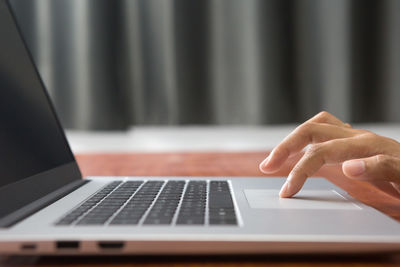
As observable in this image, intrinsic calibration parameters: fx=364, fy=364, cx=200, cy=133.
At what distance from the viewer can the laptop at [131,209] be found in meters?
0.30

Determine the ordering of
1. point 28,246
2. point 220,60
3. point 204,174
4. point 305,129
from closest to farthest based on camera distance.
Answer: point 28,246 < point 305,129 < point 204,174 < point 220,60

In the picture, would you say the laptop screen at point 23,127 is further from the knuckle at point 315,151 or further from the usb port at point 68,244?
the knuckle at point 315,151

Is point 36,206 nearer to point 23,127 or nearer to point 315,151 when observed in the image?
point 23,127

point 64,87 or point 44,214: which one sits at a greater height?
point 64,87

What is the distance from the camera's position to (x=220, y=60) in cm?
150

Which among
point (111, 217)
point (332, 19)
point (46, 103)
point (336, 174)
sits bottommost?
point (336, 174)

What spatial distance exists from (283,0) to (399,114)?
65 centimetres

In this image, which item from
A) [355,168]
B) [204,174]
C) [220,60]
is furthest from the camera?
[220,60]

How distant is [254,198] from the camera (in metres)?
0.46

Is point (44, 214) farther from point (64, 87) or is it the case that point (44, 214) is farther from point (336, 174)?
point (64, 87)

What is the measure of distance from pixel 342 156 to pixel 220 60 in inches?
42.3

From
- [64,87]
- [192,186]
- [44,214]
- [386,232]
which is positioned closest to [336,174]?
[192,186]

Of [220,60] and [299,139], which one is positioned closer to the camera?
[299,139]

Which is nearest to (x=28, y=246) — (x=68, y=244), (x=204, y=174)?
(x=68, y=244)
